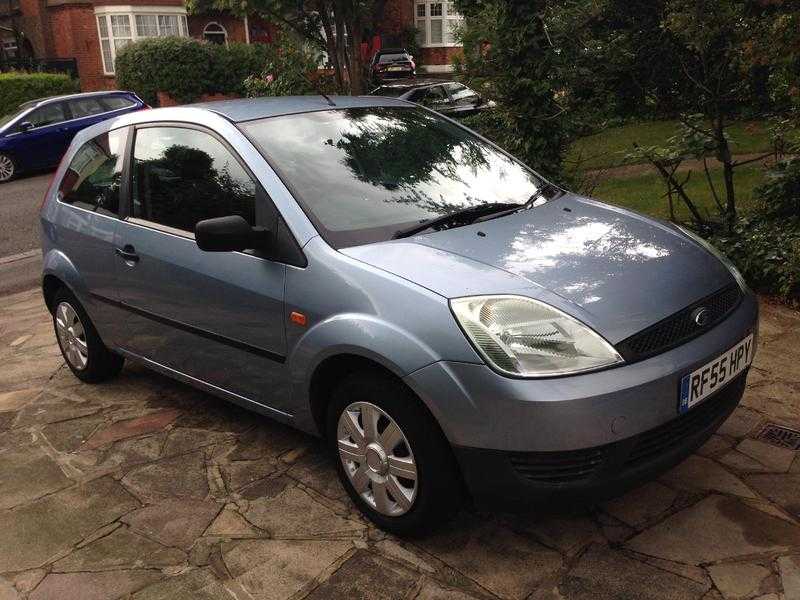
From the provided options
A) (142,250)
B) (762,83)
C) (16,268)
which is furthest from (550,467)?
(762,83)

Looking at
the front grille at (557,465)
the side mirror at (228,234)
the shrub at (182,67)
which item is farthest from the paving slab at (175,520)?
the shrub at (182,67)

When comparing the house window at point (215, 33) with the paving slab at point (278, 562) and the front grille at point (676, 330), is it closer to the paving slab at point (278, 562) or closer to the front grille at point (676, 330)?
the paving slab at point (278, 562)

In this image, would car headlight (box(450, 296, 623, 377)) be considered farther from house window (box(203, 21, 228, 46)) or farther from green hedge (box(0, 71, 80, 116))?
house window (box(203, 21, 228, 46))

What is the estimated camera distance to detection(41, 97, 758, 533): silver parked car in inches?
112

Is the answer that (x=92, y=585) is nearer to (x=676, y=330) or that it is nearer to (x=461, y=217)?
(x=461, y=217)

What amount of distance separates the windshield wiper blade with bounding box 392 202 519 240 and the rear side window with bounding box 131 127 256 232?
705 millimetres

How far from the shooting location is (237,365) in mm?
3844

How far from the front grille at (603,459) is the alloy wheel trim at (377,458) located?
1.54ft

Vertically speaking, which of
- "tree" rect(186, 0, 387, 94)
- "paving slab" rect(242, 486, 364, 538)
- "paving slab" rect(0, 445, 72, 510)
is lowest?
"paving slab" rect(0, 445, 72, 510)

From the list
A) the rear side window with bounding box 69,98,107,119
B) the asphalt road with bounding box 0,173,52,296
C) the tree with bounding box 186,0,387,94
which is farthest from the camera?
the rear side window with bounding box 69,98,107,119

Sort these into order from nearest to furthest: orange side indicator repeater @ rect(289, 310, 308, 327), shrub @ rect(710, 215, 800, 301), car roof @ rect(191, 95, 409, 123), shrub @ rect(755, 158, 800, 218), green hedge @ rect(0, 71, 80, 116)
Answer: orange side indicator repeater @ rect(289, 310, 308, 327), car roof @ rect(191, 95, 409, 123), shrub @ rect(710, 215, 800, 301), shrub @ rect(755, 158, 800, 218), green hedge @ rect(0, 71, 80, 116)

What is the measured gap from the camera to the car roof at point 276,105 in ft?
13.3

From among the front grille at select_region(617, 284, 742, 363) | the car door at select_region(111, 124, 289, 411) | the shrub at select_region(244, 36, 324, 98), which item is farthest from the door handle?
the shrub at select_region(244, 36, 324, 98)

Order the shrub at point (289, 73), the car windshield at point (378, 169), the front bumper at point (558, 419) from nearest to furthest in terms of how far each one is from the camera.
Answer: the front bumper at point (558, 419), the car windshield at point (378, 169), the shrub at point (289, 73)
